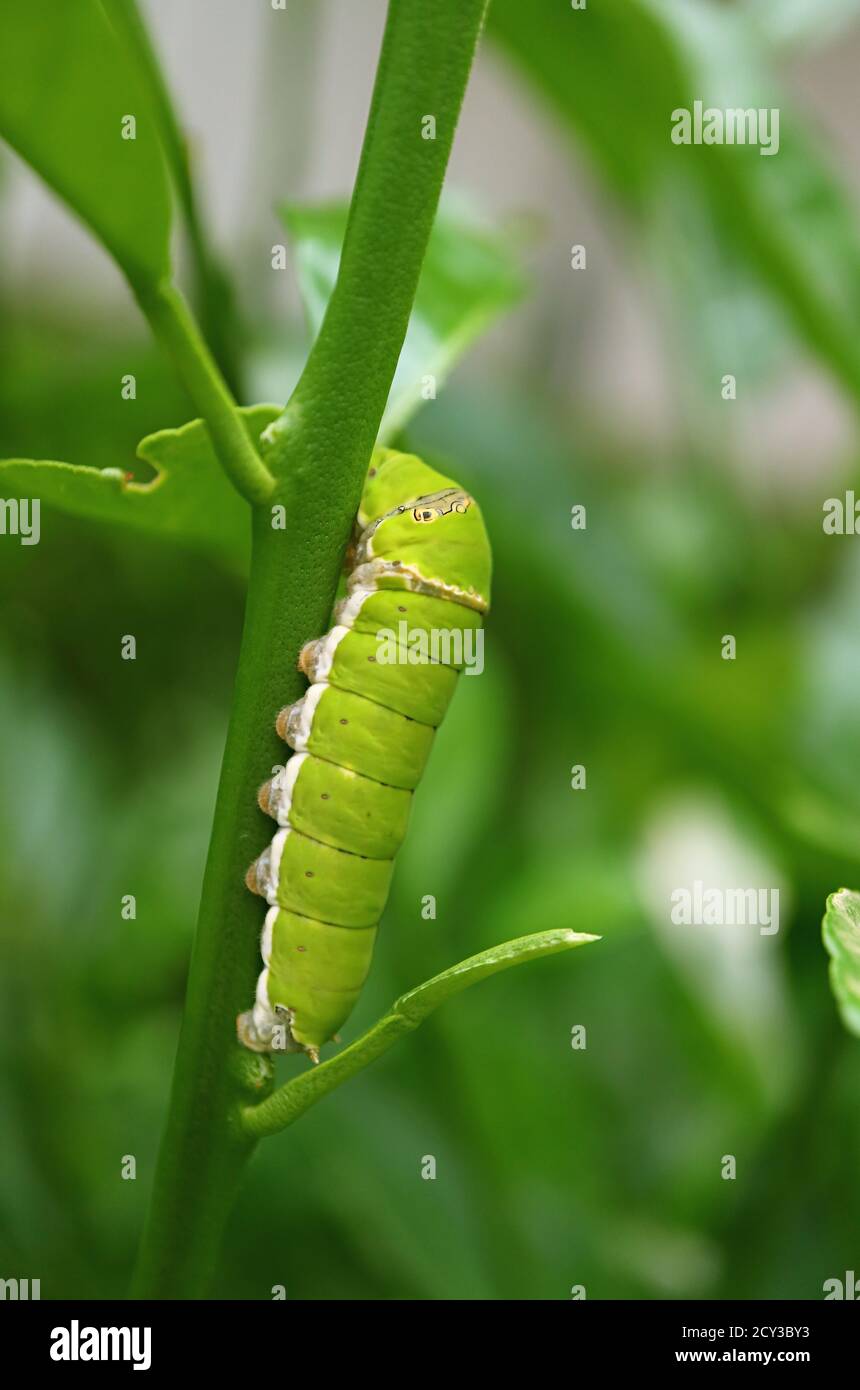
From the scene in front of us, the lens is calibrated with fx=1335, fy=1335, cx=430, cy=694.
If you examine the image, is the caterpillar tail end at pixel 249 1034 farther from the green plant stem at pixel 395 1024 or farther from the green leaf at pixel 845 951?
the green leaf at pixel 845 951

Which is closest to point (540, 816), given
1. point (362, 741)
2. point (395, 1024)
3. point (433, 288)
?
point (433, 288)

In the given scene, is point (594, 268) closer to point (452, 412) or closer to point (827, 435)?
point (827, 435)

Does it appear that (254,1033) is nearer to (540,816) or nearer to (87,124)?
(87,124)

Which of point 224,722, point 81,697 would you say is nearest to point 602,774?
point 224,722
